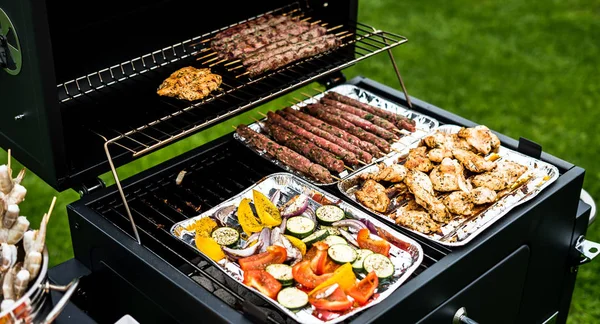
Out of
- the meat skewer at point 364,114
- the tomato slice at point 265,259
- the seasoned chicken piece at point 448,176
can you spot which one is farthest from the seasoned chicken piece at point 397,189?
the tomato slice at point 265,259

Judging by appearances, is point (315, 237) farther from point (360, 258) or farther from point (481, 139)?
point (481, 139)

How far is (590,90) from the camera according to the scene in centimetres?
682

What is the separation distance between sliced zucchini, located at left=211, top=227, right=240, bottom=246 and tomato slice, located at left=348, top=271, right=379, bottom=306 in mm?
529

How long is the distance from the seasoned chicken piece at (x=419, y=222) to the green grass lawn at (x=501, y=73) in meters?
2.27

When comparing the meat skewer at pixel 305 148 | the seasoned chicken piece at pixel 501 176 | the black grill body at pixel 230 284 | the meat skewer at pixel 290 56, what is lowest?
the black grill body at pixel 230 284

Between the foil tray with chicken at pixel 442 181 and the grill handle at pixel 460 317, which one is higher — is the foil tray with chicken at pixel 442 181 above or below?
above

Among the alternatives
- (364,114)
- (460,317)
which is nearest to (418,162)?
(364,114)

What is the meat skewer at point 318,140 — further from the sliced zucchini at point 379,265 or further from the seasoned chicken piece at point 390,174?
the sliced zucchini at point 379,265

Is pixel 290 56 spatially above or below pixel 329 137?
above

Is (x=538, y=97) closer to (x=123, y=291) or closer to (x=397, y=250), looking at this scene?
(x=397, y=250)

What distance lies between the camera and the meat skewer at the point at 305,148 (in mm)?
3270

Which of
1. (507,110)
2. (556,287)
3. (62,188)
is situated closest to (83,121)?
(62,188)

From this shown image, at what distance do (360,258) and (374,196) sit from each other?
0.41 metres

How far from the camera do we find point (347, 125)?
3.61m
